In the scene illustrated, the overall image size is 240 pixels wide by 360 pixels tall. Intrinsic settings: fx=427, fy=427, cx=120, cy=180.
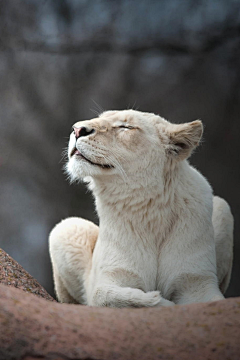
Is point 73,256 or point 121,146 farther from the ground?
point 121,146

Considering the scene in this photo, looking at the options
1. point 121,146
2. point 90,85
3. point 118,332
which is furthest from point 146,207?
point 90,85

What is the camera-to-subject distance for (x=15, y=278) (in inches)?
131

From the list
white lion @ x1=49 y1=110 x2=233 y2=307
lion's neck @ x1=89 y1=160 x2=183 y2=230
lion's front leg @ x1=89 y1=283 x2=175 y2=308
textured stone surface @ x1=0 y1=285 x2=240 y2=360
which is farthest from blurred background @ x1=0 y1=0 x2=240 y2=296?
textured stone surface @ x1=0 y1=285 x2=240 y2=360

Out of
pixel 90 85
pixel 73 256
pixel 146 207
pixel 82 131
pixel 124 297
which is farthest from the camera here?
pixel 90 85

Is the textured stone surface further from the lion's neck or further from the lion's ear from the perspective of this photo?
the lion's ear

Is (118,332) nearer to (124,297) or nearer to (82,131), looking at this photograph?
(124,297)

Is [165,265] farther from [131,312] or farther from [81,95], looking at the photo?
[81,95]

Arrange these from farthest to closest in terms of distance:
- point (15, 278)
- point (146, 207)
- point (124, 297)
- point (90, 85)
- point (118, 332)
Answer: point (90, 85) < point (15, 278) < point (146, 207) < point (124, 297) < point (118, 332)

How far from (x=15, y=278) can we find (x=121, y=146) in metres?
1.33

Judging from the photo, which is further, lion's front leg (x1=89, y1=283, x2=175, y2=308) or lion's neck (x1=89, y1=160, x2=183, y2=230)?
lion's neck (x1=89, y1=160, x2=183, y2=230)

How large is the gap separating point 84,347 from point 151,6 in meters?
5.08

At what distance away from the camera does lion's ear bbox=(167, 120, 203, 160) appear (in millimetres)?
3092

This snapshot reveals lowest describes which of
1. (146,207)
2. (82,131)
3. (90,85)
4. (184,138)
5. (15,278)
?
(15,278)

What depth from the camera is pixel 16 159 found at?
20.6 ft
